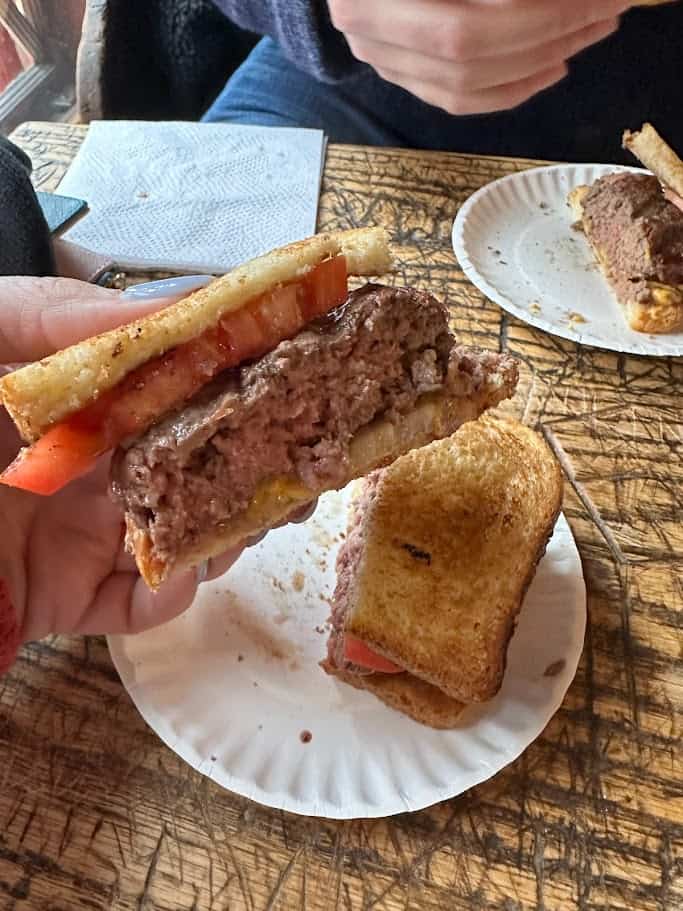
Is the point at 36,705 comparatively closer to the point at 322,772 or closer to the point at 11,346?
the point at 322,772

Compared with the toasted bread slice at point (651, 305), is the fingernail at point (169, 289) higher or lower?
higher

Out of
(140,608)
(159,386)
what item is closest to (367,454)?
(159,386)

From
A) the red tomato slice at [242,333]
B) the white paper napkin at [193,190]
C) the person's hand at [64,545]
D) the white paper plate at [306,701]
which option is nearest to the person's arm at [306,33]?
the white paper napkin at [193,190]

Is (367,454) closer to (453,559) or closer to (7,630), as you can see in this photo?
(453,559)

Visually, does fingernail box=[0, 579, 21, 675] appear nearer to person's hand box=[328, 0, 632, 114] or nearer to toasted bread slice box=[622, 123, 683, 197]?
person's hand box=[328, 0, 632, 114]

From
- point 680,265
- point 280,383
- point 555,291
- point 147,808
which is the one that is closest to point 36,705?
point 147,808

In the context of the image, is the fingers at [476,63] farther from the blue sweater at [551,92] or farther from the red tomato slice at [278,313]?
the red tomato slice at [278,313]
